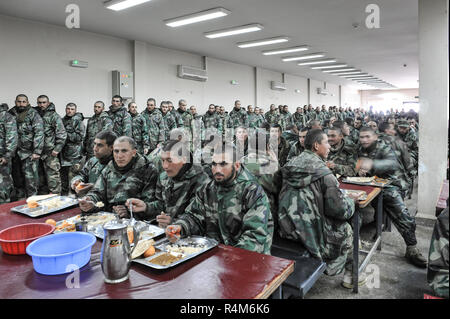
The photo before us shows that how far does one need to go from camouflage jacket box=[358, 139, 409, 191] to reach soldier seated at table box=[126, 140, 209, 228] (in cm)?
221

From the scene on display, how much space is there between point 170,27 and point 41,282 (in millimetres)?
6132

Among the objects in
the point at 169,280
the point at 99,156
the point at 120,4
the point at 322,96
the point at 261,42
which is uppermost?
the point at 322,96

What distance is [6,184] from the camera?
4777 millimetres

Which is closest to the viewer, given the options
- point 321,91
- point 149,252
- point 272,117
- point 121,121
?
point 149,252

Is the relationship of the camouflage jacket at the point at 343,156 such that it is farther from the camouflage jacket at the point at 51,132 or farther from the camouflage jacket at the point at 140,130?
the camouflage jacket at the point at 51,132

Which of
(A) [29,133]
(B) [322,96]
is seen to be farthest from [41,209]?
(B) [322,96]

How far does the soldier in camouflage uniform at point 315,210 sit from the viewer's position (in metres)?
2.31

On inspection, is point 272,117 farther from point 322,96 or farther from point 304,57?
point 322,96

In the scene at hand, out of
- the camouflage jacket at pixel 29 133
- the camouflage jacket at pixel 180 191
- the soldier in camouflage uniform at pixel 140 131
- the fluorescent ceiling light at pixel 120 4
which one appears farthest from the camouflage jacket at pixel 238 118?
the camouflage jacket at pixel 180 191

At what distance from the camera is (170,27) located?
6.50m

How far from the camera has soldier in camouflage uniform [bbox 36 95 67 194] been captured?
534 centimetres

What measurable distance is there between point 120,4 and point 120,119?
2140mm

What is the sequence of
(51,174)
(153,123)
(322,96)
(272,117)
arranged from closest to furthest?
(51,174) < (153,123) < (272,117) < (322,96)

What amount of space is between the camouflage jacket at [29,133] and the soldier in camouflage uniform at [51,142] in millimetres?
212
